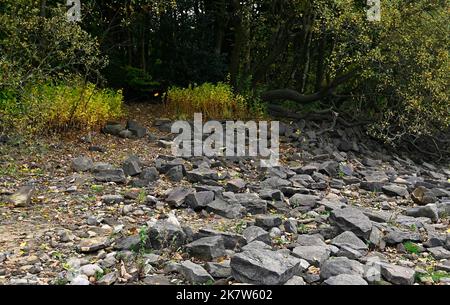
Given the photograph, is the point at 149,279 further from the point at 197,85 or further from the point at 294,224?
the point at 197,85

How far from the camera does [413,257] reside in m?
4.95

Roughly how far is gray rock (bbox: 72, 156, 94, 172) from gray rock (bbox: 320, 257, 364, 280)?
4.21 m

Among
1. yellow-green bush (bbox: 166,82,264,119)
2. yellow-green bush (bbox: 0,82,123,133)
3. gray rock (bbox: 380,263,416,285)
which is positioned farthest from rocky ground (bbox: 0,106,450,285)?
yellow-green bush (bbox: 166,82,264,119)

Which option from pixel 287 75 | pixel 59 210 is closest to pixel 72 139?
pixel 59 210

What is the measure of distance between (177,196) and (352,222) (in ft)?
6.89

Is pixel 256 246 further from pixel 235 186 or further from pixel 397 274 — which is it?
pixel 235 186

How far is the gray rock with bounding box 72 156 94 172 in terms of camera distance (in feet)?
23.7

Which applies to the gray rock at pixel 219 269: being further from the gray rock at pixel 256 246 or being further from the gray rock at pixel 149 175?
the gray rock at pixel 149 175

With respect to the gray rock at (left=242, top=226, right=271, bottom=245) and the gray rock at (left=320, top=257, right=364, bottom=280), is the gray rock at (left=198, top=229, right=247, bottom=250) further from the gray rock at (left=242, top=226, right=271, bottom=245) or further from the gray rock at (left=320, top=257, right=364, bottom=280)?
the gray rock at (left=320, top=257, right=364, bottom=280)

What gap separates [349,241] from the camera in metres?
4.98

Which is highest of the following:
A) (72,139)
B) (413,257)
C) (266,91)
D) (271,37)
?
(271,37)

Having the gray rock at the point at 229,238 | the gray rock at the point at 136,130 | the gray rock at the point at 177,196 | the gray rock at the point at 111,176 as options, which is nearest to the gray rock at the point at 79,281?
the gray rock at the point at 229,238

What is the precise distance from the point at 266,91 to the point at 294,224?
8.18 m

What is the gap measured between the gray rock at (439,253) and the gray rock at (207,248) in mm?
2133
